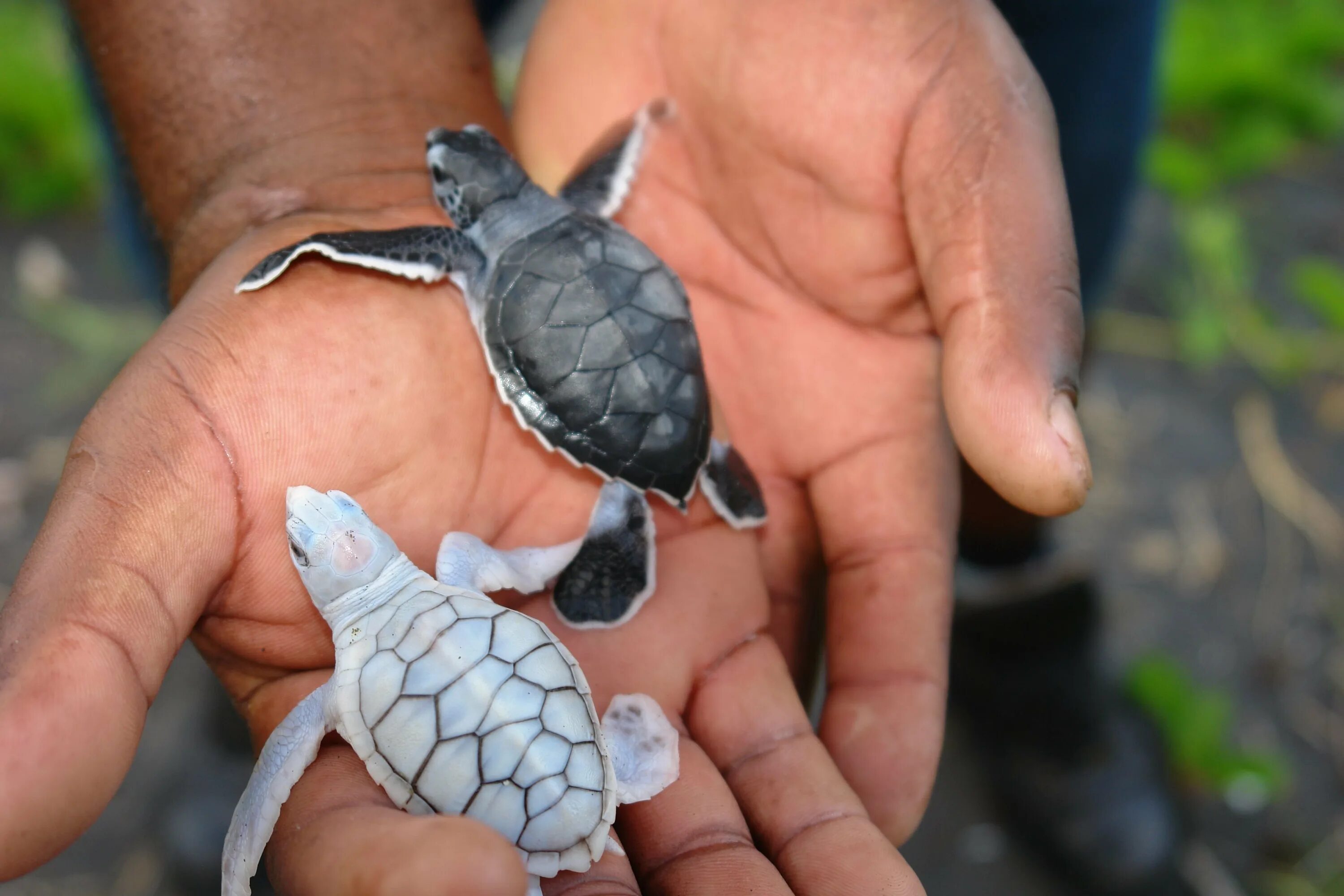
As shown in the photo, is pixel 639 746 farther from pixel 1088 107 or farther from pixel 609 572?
pixel 1088 107

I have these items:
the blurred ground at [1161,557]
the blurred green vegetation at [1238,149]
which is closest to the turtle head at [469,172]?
the blurred ground at [1161,557]

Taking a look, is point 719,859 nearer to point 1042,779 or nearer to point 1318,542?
point 1042,779

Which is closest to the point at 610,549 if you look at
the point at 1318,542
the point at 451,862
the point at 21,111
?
the point at 451,862

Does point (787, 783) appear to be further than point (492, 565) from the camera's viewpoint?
No

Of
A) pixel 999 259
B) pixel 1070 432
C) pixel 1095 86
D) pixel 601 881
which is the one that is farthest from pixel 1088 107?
pixel 601 881

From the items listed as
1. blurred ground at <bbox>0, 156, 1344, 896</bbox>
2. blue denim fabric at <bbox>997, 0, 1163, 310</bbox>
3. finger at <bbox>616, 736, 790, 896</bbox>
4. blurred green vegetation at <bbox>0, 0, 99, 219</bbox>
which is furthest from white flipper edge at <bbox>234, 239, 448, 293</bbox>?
blurred green vegetation at <bbox>0, 0, 99, 219</bbox>

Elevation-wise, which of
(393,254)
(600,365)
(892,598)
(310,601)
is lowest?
(892,598)

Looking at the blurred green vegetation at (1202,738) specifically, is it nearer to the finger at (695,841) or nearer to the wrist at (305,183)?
the finger at (695,841)
